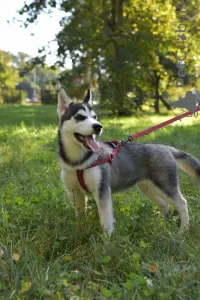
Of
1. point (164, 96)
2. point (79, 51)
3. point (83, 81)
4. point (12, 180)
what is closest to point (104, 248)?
point (12, 180)

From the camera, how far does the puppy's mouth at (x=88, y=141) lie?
155 inches

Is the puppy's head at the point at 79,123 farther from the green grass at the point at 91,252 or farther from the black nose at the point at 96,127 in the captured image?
the green grass at the point at 91,252

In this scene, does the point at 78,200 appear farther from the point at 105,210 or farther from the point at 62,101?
the point at 62,101

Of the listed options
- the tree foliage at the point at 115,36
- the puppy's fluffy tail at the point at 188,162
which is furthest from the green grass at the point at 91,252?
the tree foliage at the point at 115,36

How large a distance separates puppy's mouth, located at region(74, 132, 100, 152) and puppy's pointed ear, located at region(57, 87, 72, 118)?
39cm

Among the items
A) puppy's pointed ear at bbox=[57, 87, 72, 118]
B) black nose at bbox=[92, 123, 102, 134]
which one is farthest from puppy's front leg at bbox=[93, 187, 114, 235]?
puppy's pointed ear at bbox=[57, 87, 72, 118]

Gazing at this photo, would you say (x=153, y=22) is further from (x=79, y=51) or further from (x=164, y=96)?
(x=164, y=96)

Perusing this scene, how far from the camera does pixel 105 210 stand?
13.0 feet

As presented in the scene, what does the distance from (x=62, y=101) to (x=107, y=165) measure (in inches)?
33.0

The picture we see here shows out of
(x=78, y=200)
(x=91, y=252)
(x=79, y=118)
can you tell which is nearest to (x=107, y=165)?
(x=78, y=200)

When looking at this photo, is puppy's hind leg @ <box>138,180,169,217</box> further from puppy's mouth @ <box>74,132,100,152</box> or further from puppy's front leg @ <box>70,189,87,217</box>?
puppy's mouth @ <box>74,132,100,152</box>

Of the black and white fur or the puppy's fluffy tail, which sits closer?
the black and white fur

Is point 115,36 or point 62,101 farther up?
point 115,36

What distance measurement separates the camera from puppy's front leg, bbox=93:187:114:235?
394 cm
